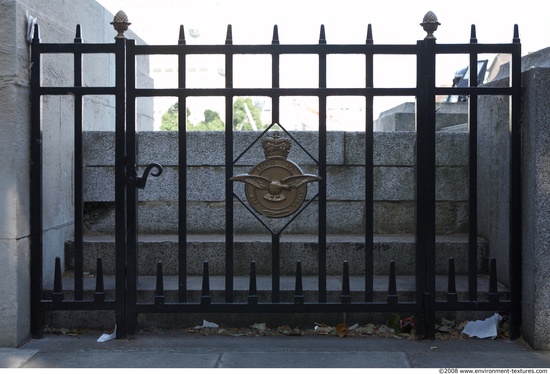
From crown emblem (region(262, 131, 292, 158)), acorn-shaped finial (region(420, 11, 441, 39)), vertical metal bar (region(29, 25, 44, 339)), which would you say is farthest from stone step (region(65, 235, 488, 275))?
acorn-shaped finial (region(420, 11, 441, 39))

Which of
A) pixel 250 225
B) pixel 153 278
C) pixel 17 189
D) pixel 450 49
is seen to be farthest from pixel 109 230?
pixel 450 49

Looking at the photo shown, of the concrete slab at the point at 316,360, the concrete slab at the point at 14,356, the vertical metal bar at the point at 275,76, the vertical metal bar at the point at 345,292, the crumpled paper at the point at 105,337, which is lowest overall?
the concrete slab at the point at 316,360

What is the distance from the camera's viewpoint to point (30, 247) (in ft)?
15.2

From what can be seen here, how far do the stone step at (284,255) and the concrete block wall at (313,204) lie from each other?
524mm

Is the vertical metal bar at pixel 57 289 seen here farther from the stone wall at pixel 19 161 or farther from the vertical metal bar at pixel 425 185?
the vertical metal bar at pixel 425 185

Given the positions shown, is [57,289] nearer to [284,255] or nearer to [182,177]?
[182,177]

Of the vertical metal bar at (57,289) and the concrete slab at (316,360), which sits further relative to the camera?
the vertical metal bar at (57,289)

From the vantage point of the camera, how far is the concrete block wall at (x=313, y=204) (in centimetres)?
602

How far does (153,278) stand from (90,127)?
2026mm

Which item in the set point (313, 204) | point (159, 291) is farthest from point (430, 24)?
point (159, 291)

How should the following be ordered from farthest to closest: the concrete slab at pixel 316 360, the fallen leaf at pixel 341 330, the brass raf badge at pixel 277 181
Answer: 1. the fallen leaf at pixel 341 330
2. the brass raf badge at pixel 277 181
3. the concrete slab at pixel 316 360

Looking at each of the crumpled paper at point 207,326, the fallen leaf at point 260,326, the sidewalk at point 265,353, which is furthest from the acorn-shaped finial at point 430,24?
the crumpled paper at point 207,326

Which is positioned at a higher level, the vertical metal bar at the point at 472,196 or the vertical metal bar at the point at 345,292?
the vertical metal bar at the point at 472,196

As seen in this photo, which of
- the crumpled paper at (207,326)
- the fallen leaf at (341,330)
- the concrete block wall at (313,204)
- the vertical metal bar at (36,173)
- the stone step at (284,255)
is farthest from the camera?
the concrete block wall at (313,204)
